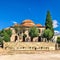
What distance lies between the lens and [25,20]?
93750 mm

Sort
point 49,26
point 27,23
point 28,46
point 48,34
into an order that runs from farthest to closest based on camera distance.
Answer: point 27,23
point 49,26
point 48,34
point 28,46

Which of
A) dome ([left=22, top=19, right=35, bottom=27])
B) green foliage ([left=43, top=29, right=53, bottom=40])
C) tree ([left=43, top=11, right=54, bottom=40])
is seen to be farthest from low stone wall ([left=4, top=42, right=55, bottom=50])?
dome ([left=22, top=19, right=35, bottom=27])

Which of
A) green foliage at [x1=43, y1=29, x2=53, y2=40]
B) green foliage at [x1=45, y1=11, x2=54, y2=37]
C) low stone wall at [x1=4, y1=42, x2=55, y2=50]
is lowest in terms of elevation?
low stone wall at [x1=4, y1=42, x2=55, y2=50]

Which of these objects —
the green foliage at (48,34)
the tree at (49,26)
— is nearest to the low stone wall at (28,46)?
the green foliage at (48,34)

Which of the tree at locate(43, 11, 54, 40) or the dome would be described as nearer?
the tree at locate(43, 11, 54, 40)

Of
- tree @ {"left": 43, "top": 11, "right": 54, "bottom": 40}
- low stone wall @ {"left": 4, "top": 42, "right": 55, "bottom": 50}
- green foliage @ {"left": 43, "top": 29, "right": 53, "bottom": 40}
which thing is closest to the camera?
low stone wall @ {"left": 4, "top": 42, "right": 55, "bottom": 50}

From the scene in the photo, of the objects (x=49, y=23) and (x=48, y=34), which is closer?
(x=48, y=34)

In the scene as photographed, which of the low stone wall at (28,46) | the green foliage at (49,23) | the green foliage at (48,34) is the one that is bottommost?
the low stone wall at (28,46)

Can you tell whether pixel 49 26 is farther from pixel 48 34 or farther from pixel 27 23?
pixel 27 23

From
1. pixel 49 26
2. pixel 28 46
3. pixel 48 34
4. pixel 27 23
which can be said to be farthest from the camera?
pixel 27 23

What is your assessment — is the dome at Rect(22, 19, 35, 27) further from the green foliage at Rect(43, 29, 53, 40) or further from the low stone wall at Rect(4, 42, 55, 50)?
the low stone wall at Rect(4, 42, 55, 50)

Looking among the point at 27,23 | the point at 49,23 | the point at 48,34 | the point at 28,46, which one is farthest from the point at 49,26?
the point at 27,23

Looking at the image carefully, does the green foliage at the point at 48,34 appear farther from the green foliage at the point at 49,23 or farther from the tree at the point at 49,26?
the green foliage at the point at 49,23

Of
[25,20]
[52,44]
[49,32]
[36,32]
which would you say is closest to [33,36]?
[36,32]
